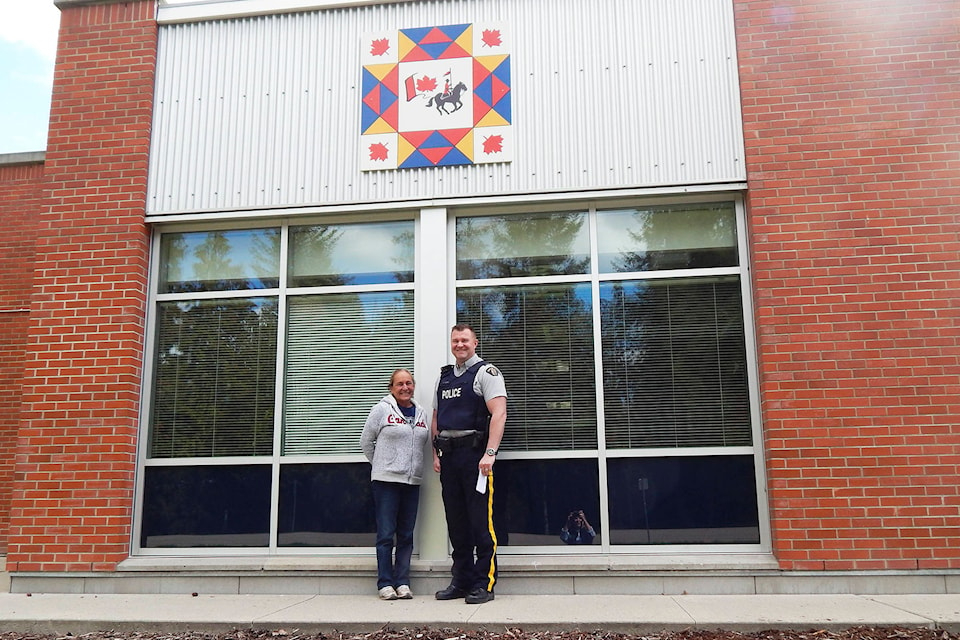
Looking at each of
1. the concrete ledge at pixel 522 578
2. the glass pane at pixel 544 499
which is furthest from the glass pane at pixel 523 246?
the concrete ledge at pixel 522 578

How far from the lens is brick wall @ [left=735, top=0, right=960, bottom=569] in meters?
5.60

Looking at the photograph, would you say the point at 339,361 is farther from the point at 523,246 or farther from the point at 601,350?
the point at 601,350

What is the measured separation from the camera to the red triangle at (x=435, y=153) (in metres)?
6.55

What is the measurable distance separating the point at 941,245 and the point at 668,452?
2.61m

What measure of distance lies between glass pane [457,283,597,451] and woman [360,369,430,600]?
2.54 ft

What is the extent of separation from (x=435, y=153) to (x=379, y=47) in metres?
1.15

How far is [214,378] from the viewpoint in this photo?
262 inches

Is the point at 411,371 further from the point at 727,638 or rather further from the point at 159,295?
the point at 727,638

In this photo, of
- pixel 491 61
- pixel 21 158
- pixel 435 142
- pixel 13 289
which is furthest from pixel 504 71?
pixel 13 289

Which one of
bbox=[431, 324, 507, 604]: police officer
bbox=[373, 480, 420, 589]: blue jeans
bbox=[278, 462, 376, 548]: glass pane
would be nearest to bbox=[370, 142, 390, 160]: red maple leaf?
bbox=[431, 324, 507, 604]: police officer

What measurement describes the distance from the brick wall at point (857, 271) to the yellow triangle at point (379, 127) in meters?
2.96

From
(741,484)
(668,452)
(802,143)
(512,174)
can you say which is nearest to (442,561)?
(668,452)

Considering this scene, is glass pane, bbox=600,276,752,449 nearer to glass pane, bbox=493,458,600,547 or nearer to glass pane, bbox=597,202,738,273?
glass pane, bbox=597,202,738,273

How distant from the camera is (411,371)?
639 cm
